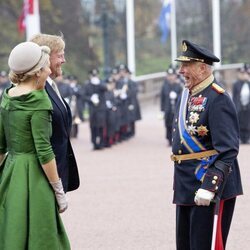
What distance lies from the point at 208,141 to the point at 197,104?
230mm

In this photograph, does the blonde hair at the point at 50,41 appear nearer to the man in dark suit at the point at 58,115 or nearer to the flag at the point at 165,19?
the man in dark suit at the point at 58,115

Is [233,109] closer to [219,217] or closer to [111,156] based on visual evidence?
[219,217]

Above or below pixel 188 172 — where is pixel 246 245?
below

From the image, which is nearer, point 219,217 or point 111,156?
point 219,217

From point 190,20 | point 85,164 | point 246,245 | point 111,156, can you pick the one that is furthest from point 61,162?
point 190,20

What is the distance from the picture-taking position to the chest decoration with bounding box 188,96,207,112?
5.45 metres

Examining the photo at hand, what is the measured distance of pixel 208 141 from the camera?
215 inches

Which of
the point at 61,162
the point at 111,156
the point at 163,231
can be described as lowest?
the point at 111,156

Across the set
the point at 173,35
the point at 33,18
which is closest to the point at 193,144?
the point at 33,18

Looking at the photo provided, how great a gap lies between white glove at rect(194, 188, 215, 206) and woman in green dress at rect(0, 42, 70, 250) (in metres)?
0.79

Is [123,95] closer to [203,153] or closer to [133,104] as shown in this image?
[133,104]

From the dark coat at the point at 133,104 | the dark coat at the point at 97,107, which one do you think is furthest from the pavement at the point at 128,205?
the dark coat at the point at 133,104

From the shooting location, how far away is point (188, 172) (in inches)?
A: 217

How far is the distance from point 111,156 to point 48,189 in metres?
11.0
